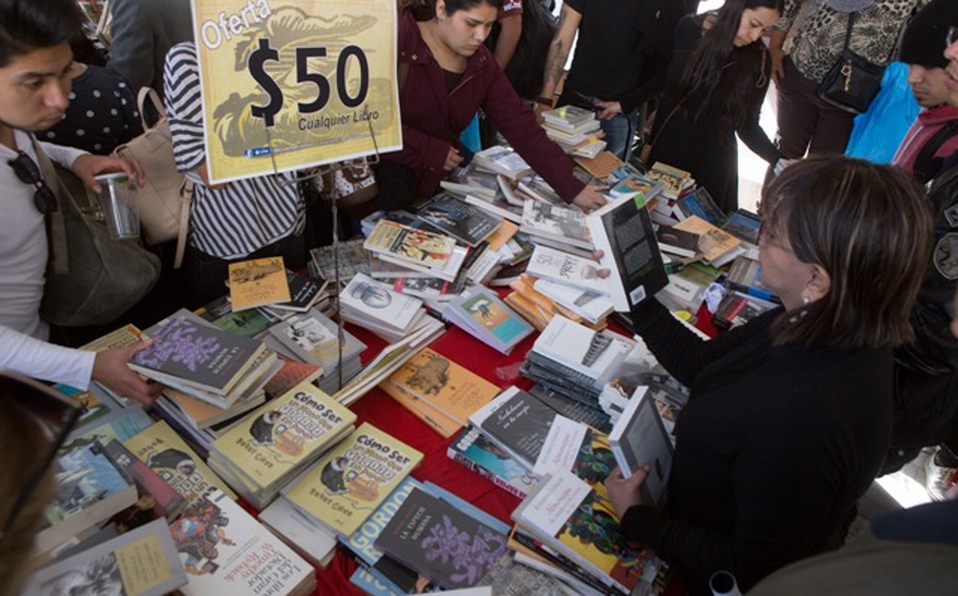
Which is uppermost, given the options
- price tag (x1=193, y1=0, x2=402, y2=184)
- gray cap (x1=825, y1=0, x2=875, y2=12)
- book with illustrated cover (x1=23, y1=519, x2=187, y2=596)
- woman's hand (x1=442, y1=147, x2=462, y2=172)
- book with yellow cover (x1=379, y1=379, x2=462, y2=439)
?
gray cap (x1=825, y1=0, x2=875, y2=12)

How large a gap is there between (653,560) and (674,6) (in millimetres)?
3313

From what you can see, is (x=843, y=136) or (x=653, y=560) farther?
(x=843, y=136)

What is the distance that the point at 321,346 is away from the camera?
191 centimetres

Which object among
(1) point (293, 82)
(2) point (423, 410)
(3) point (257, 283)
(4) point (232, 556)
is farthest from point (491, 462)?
(1) point (293, 82)

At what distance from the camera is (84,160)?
194 centimetres

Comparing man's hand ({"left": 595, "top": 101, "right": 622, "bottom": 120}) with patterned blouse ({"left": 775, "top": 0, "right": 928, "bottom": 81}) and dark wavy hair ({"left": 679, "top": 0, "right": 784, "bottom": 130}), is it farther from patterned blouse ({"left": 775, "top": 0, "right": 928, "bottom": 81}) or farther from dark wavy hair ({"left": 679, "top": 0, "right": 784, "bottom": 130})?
patterned blouse ({"left": 775, "top": 0, "right": 928, "bottom": 81})

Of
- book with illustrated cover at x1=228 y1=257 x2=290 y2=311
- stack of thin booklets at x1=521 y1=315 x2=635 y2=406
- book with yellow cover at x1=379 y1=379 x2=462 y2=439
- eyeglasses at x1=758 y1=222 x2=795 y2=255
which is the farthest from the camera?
book with illustrated cover at x1=228 y1=257 x2=290 y2=311

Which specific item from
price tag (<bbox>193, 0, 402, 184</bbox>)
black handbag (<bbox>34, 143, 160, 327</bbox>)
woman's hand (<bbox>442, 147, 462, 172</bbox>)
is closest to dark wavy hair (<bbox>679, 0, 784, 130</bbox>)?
woman's hand (<bbox>442, 147, 462, 172</bbox>)

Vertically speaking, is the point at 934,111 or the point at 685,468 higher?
the point at 934,111

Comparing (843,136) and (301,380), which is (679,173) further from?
(301,380)

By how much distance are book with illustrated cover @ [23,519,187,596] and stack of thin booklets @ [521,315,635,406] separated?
110 cm

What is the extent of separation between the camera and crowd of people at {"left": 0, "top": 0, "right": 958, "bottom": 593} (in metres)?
1.18

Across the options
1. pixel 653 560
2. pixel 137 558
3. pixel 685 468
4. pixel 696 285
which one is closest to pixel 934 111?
pixel 696 285

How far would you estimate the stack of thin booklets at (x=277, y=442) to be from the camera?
4.79ft
